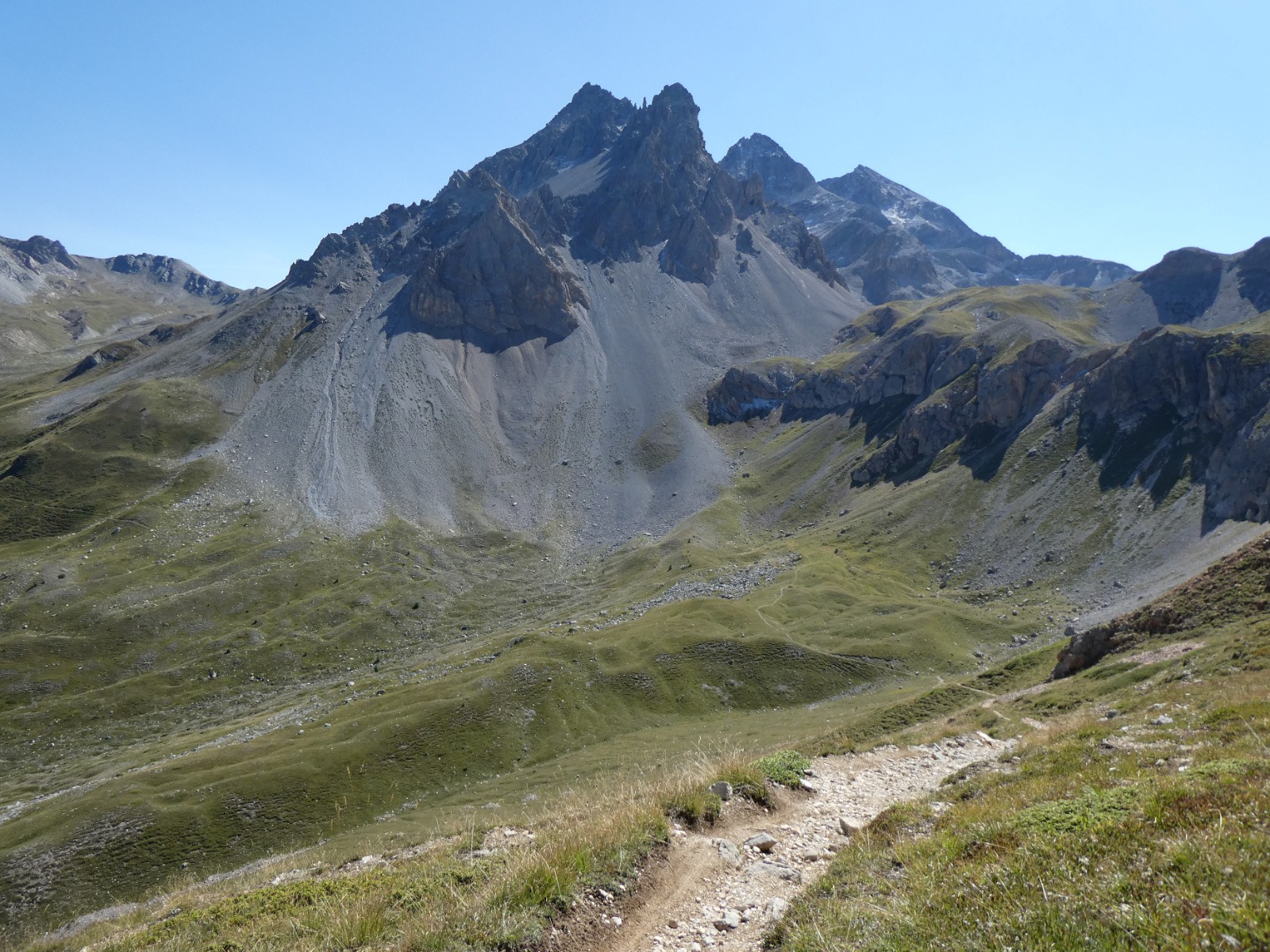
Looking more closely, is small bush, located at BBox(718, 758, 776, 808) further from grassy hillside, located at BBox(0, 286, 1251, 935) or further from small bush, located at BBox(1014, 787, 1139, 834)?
small bush, located at BBox(1014, 787, 1139, 834)

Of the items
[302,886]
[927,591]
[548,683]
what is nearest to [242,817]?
[548,683]

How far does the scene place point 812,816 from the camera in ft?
47.0

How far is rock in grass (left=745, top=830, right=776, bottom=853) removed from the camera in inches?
474

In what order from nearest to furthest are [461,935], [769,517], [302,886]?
[461,935]
[302,886]
[769,517]

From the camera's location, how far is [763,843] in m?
12.1

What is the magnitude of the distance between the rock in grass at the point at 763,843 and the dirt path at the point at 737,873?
3.0 inches

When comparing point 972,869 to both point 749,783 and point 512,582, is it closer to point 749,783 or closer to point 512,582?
point 749,783

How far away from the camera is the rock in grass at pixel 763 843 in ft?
39.5

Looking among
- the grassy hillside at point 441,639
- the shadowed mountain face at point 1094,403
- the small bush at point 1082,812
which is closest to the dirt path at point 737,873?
the grassy hillside at point 441,639

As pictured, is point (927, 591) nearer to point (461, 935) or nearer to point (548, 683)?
point (548, 683)

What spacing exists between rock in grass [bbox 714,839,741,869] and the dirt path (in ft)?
0.06

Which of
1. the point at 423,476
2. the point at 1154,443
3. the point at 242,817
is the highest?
the point at 423,476

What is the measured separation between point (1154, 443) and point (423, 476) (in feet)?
539

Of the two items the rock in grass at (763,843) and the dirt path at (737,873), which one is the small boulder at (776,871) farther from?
the rock in grass at (763,843)
